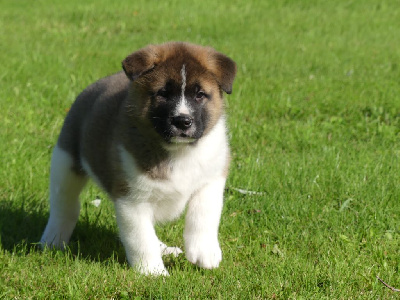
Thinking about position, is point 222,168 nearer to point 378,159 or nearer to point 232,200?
point 232,200

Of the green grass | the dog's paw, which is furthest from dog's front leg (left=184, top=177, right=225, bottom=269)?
the green grass

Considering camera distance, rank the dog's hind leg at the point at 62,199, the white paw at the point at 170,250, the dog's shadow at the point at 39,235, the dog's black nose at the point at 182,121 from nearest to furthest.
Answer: the dog's black nose at the point at 182,121
the white paw at the point at 170,250
the dog's shadow at the point at 39,235
the dog's hind leg at the point at 62,199

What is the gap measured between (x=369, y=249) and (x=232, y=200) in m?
1.37

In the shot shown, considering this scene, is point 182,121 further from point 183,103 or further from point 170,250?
point 170,250

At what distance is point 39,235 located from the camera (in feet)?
17.9

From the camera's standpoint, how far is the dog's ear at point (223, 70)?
14.4ft

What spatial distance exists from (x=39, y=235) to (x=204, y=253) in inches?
70.2

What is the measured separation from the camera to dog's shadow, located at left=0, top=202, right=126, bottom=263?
16.3 ft

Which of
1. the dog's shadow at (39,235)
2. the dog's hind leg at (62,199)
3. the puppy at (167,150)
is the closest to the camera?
the puppy at (167,150)

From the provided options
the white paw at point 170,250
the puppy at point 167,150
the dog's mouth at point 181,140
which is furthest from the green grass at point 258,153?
the dog's mouth at point 181,140

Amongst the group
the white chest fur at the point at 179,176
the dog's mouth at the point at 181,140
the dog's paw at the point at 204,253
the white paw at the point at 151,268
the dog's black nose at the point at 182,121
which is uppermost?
the dog's black nose at the point at 182,121

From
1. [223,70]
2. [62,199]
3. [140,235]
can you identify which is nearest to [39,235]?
[62,199]

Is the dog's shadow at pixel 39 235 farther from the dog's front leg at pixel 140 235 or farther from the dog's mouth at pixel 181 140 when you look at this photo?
the dog's mouth at pixel 181 140

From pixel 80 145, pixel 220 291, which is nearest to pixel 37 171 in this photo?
pixel 80 145
